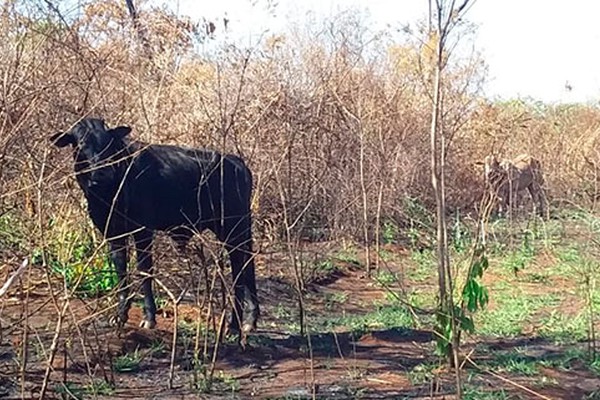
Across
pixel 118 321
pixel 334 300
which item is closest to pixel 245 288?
pixel 118 321

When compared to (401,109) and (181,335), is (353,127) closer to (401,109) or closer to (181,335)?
(401,109)

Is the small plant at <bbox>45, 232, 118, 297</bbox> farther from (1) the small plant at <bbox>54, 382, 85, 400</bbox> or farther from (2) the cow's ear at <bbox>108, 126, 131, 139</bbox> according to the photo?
(1) the small plant at <bbox>54, 382, 85, 400</bbox>

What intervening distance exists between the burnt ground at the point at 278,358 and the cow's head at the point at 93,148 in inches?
35.5

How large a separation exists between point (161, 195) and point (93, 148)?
2.92 ft

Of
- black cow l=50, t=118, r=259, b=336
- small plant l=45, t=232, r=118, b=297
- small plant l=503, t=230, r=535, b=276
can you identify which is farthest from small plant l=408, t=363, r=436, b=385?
small plant l=503, t=230, r=535, b=276

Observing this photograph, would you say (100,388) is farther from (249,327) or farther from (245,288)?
(245,288)

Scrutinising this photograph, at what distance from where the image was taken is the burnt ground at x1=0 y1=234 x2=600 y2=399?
18.8ft

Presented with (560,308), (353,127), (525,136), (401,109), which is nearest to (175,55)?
(353,127)

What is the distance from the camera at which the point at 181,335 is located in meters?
7.30

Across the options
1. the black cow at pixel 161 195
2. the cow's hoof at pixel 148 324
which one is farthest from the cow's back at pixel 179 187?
the cow's hoof at pixel 148 324

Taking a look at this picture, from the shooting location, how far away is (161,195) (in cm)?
792

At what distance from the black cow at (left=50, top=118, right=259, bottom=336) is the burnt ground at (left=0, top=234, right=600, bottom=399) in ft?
1.43

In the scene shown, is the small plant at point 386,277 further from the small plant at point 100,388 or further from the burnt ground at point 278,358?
the small plant at point 100,388

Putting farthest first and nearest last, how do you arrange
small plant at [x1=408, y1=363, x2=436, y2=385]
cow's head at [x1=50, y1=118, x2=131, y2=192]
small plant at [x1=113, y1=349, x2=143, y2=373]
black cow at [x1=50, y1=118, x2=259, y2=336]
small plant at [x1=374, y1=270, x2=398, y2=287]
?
small plant at [x1=374, y1=270, x2=398, y2=287] → black cow at [x1=50, y1=118, x2=259, y2=336] → cow's head at [x1=50, y1=118, x2=131, y2=192] → small plant at [x1=113, y1=349, x2=143, y2=373] → small plant at [x1=408, y1=363, x2=436, y2=385]
